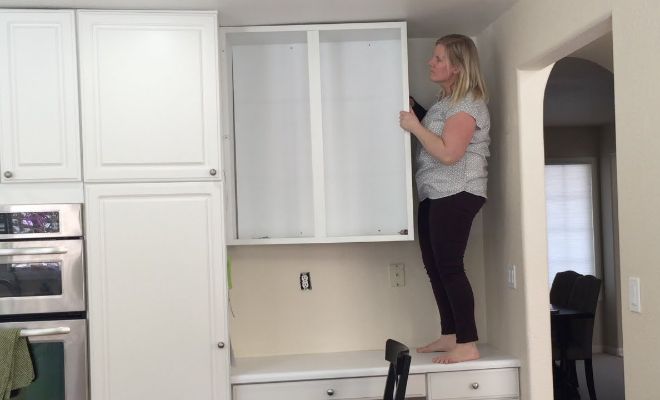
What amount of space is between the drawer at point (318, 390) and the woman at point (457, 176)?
29 cm

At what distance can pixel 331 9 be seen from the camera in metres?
3.26

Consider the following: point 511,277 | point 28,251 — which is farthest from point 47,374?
point 511,277

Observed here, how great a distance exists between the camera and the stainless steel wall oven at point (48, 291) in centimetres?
302

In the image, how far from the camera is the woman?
10.8 feet

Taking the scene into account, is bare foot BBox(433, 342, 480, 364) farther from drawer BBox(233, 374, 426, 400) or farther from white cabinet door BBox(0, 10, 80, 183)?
white cabinet door BBox(0, 10, 80, 183)

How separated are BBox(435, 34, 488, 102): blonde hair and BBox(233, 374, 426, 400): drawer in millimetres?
1220

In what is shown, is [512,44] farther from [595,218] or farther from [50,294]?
[595,218]

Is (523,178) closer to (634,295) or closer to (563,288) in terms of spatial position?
(634,295)

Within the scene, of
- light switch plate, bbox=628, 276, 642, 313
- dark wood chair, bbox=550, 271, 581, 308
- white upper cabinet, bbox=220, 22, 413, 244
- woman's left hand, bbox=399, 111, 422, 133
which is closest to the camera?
light switch plate, bbox=628, 276, 642, 313

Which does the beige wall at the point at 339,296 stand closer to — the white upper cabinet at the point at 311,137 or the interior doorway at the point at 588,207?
the white upper cabinet at the point at 311,137

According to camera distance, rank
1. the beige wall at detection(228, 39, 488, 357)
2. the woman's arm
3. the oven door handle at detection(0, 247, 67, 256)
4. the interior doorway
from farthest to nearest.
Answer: the interior doorway, the beige wall at detection(228, 39, 488, 357), the woman's arm, the oven door handle at detection(0, 247, 67, 256)

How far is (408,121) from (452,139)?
0.24m

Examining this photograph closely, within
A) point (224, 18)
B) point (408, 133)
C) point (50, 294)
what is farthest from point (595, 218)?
point (50, 294)

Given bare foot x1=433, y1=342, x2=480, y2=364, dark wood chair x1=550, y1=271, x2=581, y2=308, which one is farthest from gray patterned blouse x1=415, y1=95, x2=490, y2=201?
dark wood chair x1=550, y1=271, x2=581, y2=308
